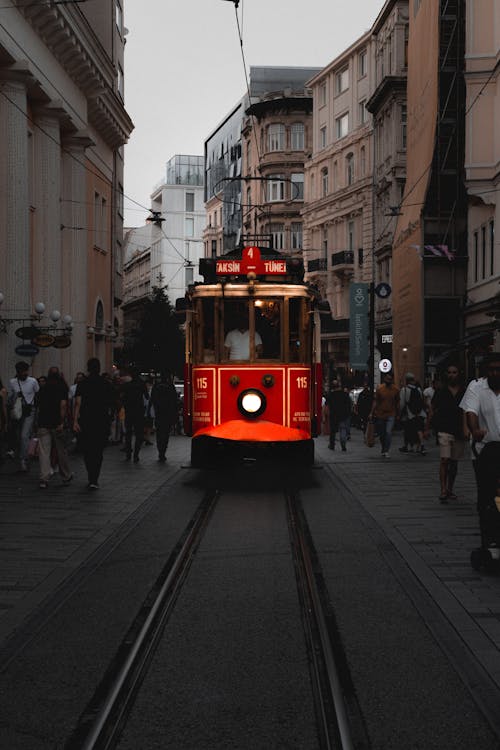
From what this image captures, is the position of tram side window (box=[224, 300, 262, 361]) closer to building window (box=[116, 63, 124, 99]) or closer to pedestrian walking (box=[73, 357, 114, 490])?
pedestrian walking (box=[73, 357, 114, 490])

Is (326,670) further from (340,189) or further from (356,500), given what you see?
(340,189)

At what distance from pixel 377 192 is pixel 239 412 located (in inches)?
1737

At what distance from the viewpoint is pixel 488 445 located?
31.3 ft

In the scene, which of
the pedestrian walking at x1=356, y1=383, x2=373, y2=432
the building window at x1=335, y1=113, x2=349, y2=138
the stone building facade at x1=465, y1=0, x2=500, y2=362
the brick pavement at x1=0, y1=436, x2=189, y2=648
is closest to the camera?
the brick pavement at x1=0, y1=436, x2=189, y2=648

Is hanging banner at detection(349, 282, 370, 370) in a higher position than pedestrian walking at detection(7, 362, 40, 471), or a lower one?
higher

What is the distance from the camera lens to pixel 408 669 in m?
6.23

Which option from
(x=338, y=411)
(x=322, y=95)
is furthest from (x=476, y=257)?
(x=322, y=95)

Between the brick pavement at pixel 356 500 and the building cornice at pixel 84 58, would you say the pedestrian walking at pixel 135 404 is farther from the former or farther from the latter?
the building cornice at pixel 84 58

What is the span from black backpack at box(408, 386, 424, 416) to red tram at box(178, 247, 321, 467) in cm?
822

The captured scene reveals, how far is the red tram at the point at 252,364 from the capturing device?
56.9ft

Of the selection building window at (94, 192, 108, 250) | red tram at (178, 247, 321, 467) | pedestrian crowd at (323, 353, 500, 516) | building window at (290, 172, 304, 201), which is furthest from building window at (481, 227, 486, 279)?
building window at (290, 172, 304, 201)

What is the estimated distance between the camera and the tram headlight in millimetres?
17344

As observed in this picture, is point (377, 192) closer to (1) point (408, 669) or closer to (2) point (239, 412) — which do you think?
(2) point (239, 412)

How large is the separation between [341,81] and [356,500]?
186 ft
